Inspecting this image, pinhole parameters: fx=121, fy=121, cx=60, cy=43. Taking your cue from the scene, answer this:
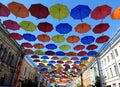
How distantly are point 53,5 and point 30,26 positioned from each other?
3335 mm

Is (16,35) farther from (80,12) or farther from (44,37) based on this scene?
(80,12)

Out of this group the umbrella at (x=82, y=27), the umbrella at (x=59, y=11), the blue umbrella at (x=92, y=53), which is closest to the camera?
the umbrella at (x=59, y=11)

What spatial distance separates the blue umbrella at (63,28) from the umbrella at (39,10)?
187 cm

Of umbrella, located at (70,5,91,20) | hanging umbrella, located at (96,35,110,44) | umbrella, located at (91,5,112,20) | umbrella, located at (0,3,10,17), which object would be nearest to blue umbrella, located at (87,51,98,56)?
hanging umbrella, located at (96,35,110,44)

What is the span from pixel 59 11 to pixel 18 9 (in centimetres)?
289

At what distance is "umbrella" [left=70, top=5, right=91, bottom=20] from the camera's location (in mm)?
8460

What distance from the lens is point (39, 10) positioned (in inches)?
332

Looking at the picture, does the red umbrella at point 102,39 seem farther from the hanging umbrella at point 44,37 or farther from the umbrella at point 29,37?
the umbrella at point 29,37

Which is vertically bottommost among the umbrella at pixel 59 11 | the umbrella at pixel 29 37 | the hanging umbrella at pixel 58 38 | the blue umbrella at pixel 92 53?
the blue umbrella at pixel 92 53

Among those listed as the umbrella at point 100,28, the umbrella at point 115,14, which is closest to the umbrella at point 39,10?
the umbrella at point 100,28

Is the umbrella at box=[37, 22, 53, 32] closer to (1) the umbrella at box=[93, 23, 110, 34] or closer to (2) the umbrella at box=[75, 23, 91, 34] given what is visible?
(2) the umbrella at box=[75, 23, 91, 34]

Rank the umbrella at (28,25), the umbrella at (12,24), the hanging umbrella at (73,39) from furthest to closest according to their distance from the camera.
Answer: the hanging umbrella at (73,39)
the umbrella at (12,24)
the umbrella at (28,25)

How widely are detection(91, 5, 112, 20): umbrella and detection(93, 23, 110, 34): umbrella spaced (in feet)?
3.81

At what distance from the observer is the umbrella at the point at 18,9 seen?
27.5 ft
